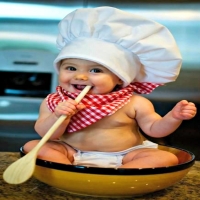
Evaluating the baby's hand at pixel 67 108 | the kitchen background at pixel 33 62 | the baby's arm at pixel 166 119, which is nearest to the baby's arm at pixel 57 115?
the baby's hand at pixel 67 108

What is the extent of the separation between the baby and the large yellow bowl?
59 millimetres

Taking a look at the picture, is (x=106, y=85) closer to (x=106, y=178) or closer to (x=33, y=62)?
(x=106, y=178)

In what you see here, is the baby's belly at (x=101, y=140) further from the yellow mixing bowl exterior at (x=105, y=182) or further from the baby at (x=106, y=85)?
the yellow mixing bowl exterior at (x=105, y=182)

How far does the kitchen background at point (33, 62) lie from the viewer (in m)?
1.33

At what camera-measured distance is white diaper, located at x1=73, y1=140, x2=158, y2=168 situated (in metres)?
0.61

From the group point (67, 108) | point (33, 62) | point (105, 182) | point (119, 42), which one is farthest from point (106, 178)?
point (33, 62)

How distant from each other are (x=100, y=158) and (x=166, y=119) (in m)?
0.12

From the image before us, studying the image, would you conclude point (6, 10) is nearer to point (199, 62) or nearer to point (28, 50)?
point (28, 50)

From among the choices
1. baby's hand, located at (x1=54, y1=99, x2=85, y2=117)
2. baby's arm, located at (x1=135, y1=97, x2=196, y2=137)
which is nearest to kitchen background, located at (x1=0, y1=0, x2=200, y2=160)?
baby's arm, located at (x1=135, y1=97, x2=196, y2=137)

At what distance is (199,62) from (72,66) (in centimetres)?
80

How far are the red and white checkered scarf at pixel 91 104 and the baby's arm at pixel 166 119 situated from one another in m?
0.04

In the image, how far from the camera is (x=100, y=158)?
2.03 feet

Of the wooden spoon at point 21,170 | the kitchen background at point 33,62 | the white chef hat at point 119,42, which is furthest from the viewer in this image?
the kitchen background at point 33,62

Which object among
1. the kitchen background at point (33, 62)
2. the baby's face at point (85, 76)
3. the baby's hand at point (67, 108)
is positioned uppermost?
the baby's face at point (85, 76)
